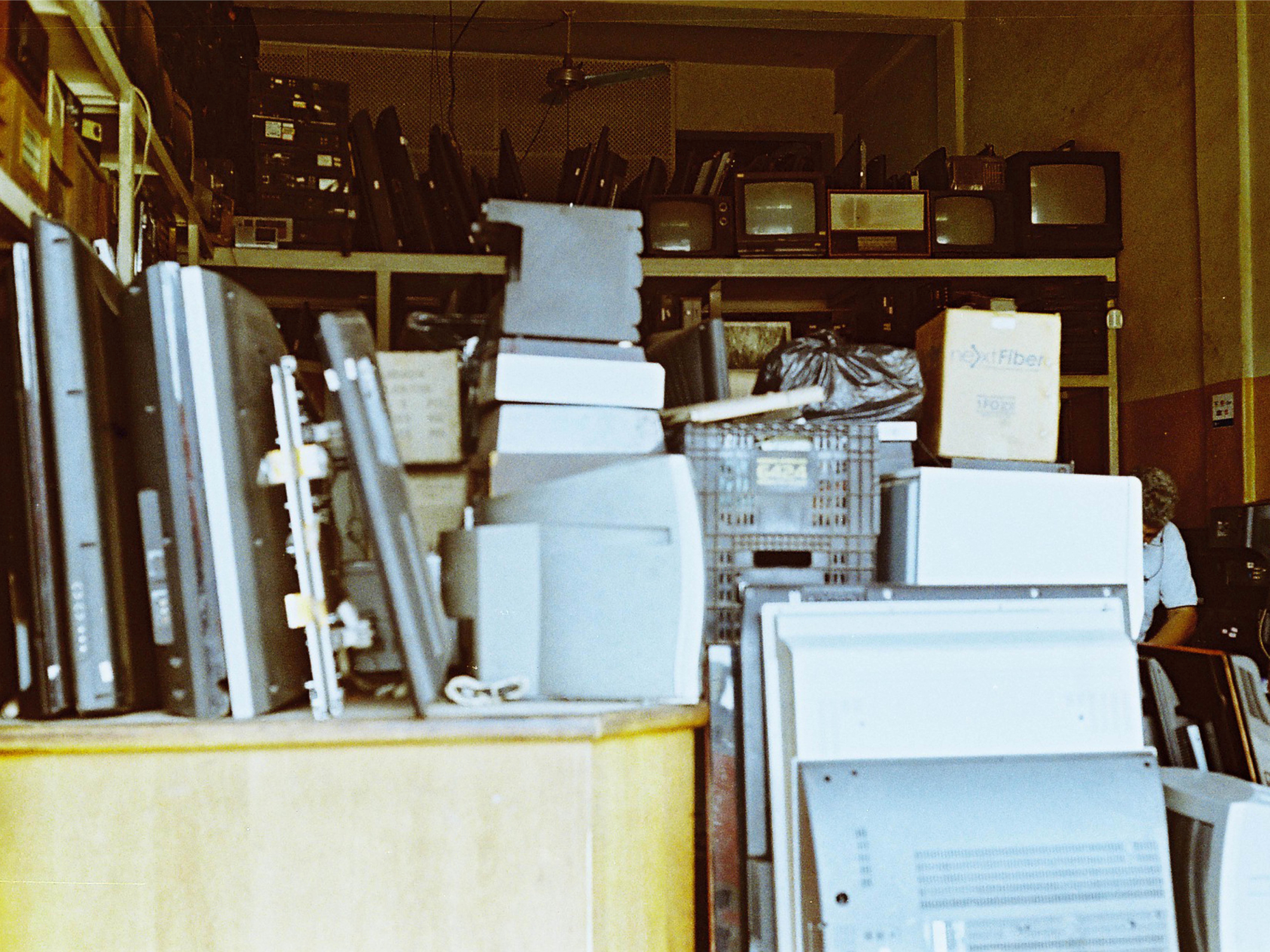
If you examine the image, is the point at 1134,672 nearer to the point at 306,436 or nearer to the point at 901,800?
the point at 901,800

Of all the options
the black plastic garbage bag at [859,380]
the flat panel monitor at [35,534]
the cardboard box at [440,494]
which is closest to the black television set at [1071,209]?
the black plastic garbage bag at [859,380]

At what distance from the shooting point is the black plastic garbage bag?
203 cm

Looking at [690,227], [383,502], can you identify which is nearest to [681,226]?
[690,227]

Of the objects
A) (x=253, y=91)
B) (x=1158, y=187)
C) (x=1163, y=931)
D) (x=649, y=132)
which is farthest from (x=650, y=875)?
(x=649, y=132)

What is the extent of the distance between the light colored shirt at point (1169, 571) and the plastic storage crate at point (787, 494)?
2.43 metres

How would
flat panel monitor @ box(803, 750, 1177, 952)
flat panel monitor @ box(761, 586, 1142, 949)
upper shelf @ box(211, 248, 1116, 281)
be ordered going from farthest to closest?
upper shelf @ box(211, 248, 1116, 281) → flat panel monitor @ box(761, 586, 1142, 949) → flat panel monitor @ box(803, 750, 1177, 952)

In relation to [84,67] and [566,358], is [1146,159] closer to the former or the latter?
[566,358]

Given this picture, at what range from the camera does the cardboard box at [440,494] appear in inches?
68.6

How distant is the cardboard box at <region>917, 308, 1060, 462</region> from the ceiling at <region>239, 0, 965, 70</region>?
4112 mm

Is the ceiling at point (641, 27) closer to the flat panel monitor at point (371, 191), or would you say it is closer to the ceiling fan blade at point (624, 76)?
the ceiling fan blade at point (624, 76)

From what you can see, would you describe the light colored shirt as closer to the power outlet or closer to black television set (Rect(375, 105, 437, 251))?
the power outlet

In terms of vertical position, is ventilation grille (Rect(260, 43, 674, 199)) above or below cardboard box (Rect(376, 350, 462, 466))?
above

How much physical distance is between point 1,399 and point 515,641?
0.69m

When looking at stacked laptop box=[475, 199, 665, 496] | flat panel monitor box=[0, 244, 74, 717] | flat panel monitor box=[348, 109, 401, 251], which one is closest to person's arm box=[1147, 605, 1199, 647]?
stacked laptop box=[475, 199, 665, 496]
